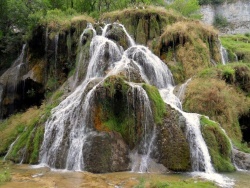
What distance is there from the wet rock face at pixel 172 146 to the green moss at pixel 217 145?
1052mm

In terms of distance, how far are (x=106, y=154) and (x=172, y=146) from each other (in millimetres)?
2439

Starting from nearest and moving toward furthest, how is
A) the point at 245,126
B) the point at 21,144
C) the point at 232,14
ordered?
1. the point at 21,144
2. the point at 245,126
3. the point at 232,14

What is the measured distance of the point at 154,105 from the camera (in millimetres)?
12781

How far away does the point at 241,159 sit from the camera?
41.8ft

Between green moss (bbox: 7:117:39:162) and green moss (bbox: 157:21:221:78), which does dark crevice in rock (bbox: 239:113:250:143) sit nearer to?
green moss (bbox: 157:21:221:78)

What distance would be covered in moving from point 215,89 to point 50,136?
331 inches

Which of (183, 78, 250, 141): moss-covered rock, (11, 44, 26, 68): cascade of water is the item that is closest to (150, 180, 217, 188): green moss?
(183, 78, 250, 141): moss-covered rock

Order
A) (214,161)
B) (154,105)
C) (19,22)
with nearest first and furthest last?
(214,161), (154,105), (19,22)

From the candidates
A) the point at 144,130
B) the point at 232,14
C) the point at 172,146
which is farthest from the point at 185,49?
the point at 232,14

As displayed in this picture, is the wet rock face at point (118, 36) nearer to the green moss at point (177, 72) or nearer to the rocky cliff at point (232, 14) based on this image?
the green moss at point (177, 72)

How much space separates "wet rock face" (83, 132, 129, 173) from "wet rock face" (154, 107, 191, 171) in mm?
1290

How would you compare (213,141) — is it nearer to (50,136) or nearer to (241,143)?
(241,143)

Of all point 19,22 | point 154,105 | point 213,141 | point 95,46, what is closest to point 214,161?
point 213,141

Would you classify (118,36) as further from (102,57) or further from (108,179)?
(108,179)
